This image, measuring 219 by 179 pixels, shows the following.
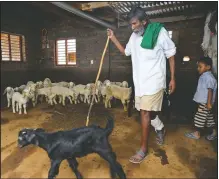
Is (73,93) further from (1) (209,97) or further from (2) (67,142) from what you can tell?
(2) (67,142)

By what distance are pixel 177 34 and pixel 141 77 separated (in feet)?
16.7

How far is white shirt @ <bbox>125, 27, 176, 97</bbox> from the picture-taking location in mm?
2746

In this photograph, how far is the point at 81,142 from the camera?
6.83 feet

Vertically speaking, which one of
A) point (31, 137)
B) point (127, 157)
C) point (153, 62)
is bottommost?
point (127, 157)

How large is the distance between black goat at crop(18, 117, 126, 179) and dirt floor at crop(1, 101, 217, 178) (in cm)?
60

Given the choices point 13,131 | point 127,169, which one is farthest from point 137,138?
point 13,131

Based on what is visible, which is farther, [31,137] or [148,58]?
[148,58]

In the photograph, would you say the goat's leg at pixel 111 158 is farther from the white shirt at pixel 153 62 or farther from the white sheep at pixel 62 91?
the white sheep at pixel 62 91

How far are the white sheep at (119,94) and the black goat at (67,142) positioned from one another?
3.98 meters

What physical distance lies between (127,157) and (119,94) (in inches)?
133

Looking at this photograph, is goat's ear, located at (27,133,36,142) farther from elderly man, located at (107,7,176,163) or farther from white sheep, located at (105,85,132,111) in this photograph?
white sheep, located at (105,85,132,111)

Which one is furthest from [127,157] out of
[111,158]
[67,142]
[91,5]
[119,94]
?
[91,5]

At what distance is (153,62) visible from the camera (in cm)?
276

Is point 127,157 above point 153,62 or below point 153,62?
below
